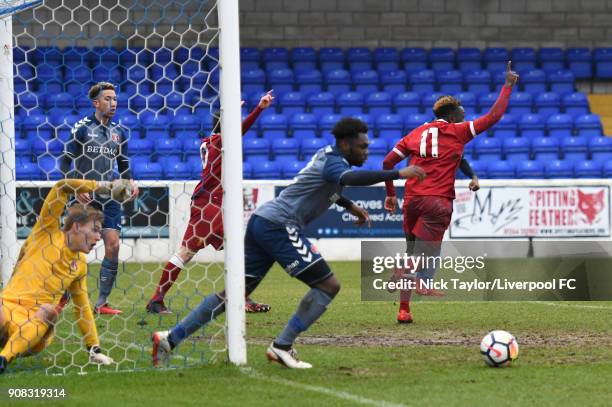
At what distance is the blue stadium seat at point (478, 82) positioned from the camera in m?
23.4

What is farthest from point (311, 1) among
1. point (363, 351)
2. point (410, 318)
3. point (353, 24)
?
point (363, 351)

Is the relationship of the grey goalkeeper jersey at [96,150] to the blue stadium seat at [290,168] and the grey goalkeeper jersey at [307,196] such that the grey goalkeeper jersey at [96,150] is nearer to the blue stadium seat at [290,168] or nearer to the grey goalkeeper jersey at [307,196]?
the grey goalkeeper jersey at [307,196]

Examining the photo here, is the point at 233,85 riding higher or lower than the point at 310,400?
higher

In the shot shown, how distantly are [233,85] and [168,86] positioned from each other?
44.4 ft

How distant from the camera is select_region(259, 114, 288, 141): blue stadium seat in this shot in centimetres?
2161

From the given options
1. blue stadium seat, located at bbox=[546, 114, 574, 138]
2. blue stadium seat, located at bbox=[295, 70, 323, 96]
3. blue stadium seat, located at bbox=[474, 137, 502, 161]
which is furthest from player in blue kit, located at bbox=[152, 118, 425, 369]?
blue stadium seat, located at bbox=[295, 70, 323, 96]

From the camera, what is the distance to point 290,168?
1972 cm

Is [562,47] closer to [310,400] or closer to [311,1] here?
[311,1]

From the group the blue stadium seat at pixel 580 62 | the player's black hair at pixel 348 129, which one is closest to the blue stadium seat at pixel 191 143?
the blue stadium seat at pixel 580 62

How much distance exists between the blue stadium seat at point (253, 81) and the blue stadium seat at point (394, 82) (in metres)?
2.60

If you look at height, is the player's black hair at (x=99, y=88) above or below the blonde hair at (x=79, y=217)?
above

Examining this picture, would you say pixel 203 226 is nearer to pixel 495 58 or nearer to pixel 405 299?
pixel 405 299

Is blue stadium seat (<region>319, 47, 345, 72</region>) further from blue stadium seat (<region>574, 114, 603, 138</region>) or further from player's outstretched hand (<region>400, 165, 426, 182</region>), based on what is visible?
player's outstretched hand (<region>400, 165, 426, 182</region>)

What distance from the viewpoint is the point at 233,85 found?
692cm
